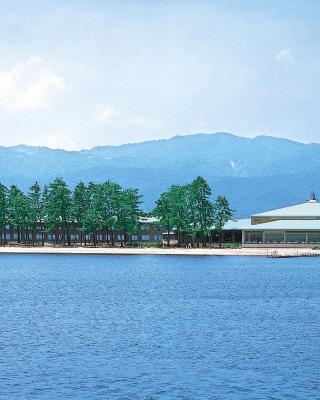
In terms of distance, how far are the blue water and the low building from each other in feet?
236

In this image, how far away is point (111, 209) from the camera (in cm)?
17500

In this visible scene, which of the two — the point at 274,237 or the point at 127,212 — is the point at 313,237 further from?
the point at 127,212

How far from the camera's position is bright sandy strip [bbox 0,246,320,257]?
155m

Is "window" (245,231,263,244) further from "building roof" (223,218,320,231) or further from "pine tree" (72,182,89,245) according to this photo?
"pine tree" (72,182,89,245)

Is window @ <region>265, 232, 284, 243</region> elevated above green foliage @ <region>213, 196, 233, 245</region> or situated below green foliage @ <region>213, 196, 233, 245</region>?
below

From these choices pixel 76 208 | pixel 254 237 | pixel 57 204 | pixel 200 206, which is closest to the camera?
pixel 200 206

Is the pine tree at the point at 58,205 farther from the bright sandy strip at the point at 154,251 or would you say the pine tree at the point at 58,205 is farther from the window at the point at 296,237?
the window at the point at 296,237

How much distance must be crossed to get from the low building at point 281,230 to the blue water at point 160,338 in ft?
236

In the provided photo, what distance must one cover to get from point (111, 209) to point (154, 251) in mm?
18737

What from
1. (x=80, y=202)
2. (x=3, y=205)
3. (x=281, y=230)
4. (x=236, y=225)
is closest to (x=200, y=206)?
(x=236, y=225)

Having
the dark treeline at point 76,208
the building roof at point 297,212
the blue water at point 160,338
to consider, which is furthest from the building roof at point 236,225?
the blue water at point 160,338

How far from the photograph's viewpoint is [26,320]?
198ft

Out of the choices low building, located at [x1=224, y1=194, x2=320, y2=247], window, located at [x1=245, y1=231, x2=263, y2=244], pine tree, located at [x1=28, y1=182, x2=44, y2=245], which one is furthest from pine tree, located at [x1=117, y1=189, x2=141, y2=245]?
window, located at [x1=245, y1=231, x2=263, y2=244]

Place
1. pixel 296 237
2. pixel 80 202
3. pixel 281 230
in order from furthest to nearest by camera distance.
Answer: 1. pixel 80 202
2. pixel 296 237
3. pixel 281 230
